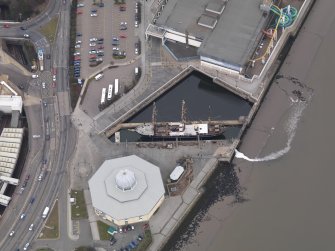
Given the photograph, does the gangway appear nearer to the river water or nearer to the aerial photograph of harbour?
the aerial photograph of harbour

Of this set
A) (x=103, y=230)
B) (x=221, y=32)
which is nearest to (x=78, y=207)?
(x=103, y=230)

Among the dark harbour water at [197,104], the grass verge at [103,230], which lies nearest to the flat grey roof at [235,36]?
the dark harbour water at [197,104]

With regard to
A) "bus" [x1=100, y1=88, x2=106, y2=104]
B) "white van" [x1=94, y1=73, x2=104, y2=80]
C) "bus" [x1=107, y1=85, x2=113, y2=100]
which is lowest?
"bus" [x1=100, y1=88, x2=106, y2=104]

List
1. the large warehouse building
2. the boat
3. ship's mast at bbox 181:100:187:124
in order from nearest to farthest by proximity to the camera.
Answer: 1. the boat
2. ship's mast at bbox 181:100:187:124
3. the large warehouse building

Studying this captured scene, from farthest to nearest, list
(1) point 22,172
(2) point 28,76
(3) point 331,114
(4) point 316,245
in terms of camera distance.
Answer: (2) point 28,76 < (3) point 331,114 < (1) point 22,172 < (4) point 316,245

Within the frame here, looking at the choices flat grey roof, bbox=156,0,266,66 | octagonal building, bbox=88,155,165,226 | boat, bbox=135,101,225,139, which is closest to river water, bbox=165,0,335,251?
boat, bbox=135,101,225,139

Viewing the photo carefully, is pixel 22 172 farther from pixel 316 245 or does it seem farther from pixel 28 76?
pixel 316 245

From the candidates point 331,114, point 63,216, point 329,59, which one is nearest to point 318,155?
point 331,114
